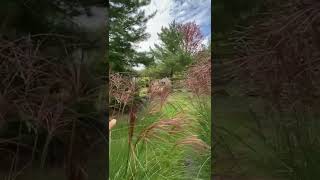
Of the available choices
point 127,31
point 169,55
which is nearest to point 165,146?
point 169,55

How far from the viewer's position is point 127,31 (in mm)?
2963

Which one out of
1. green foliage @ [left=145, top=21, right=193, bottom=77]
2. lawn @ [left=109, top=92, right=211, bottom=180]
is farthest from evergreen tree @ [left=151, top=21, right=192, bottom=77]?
lawn @ [left=109, top=92, right=211, bottom=180]

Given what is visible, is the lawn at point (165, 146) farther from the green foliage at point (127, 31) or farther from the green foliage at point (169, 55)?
the green foliage at point (127, 31)

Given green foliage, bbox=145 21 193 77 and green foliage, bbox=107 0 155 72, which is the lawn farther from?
green foliage, bbox=107 0 155 72

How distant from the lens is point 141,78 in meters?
2.94

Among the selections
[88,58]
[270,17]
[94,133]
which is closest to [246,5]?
[270,17]

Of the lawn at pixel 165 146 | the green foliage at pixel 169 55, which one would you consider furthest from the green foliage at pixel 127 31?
the lawn at pixel 165 146

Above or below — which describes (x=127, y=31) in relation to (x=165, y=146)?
above

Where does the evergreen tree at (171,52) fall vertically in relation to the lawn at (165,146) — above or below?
above

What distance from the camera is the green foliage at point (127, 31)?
9.66 feet

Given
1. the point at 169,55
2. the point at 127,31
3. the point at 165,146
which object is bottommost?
the point at 165,146

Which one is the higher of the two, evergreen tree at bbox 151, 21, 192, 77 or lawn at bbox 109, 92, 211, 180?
evergreen tree at bbox 151, 21, 192, 77

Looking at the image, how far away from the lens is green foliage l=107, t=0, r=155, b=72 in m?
2.95

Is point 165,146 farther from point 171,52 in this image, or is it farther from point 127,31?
point 127,31
